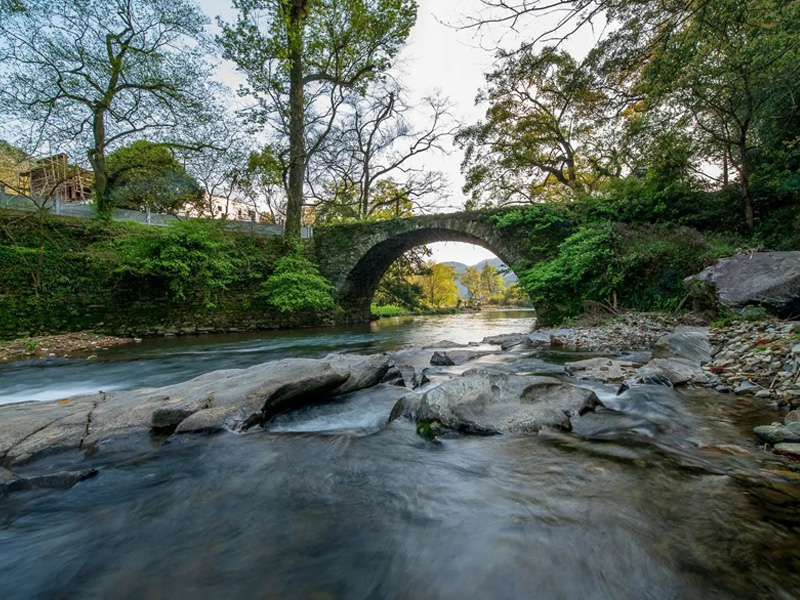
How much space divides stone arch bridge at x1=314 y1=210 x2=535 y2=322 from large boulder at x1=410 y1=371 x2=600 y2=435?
29.8 feet

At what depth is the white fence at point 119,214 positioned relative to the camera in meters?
11.0

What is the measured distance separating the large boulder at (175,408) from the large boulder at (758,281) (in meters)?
5.60

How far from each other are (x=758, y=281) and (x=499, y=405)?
512 centimetres

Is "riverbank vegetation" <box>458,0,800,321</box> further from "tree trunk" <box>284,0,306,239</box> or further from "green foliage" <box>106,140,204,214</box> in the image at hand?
"green foliage" <box>106,140,204,214</box>

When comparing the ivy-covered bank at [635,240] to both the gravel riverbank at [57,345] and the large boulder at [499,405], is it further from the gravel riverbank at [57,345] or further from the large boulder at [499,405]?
the gravel riverbank at [57,345]

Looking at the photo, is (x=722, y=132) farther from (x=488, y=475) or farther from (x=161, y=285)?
(x=161, y=285)

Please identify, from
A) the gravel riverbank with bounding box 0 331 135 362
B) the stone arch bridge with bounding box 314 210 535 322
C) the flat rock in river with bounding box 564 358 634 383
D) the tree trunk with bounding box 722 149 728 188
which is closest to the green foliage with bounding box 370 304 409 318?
the stone arch bridge with bounding box 314 210 535 322


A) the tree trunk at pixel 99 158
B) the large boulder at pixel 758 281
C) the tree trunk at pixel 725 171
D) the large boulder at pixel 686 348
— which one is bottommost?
the large boulder at pixel 686 348

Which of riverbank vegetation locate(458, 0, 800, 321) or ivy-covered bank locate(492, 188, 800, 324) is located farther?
ivy-covered bank locate(492, 188, 800, 324)

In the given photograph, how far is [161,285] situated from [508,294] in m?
43.7

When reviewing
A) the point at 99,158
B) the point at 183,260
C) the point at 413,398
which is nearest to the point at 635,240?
the point at 413,398

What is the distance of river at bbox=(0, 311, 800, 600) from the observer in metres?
1.32

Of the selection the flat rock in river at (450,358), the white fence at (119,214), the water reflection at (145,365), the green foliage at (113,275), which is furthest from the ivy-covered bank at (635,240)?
the green foliage at (113,275)

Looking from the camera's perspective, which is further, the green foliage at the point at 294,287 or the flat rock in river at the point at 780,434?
the green foliage at the point at 294,287
